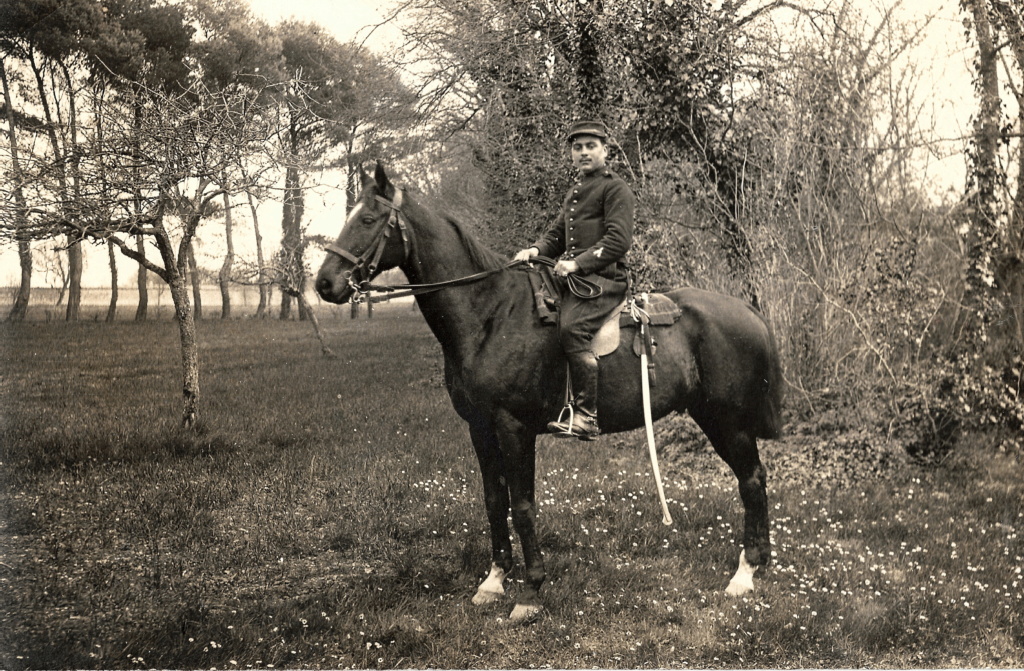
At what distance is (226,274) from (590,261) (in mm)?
7764

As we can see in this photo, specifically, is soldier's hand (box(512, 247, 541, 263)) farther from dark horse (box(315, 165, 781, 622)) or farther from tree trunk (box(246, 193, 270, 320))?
tree trunk (box(246, 193, 270, 320))

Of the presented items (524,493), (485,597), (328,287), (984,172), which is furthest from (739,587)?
(984,172)

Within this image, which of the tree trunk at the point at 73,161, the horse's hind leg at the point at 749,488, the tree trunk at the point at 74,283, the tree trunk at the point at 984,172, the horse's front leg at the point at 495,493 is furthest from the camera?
the tree trunk at the point at 984,172

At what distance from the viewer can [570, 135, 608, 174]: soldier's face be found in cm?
509

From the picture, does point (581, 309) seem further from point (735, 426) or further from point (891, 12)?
point (891, 12)

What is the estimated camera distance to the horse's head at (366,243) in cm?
438

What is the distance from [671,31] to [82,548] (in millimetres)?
9460

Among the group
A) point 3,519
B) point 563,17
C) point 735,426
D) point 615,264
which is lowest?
point 3,519

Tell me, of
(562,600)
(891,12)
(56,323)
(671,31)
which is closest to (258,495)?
(56,323)

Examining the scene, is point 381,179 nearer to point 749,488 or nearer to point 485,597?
point 485,597

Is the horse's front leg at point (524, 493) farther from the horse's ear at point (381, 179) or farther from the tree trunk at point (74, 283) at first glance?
the tree trunk at point (74, 283)

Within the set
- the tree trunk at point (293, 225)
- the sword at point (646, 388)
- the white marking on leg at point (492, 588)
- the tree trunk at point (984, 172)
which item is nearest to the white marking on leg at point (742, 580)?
the sword at point (646, 388)

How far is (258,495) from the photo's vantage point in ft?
22.3

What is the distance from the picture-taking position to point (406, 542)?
19.9 feet
